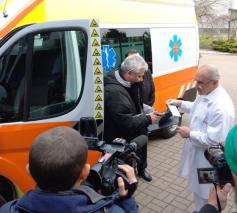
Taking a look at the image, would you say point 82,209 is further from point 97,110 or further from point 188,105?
point 188,105

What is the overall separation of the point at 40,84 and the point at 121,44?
1797 millimetres

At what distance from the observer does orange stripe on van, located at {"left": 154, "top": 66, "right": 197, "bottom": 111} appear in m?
5.25

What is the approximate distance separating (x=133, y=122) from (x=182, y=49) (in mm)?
3034

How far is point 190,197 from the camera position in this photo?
13.1ft

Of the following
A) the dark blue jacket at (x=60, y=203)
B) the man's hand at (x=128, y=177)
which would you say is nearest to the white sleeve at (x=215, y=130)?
the man's hand at (x=128, y=177)

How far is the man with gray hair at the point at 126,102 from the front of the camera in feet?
10.3

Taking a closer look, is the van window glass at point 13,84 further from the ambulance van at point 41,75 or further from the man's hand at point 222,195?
the man's hand at point 222,195

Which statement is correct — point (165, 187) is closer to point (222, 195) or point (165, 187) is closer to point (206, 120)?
point (206, 120)

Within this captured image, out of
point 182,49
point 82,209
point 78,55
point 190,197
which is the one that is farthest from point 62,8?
point 182,49

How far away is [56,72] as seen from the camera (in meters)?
2.92

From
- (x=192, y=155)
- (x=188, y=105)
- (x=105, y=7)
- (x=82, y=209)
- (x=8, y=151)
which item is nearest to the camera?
(x=82, y=209)

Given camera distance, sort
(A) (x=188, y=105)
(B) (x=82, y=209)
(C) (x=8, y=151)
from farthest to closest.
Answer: (A) (x=188, y=105), (C) (x=8, y=151), (B) (x=82, y=209)

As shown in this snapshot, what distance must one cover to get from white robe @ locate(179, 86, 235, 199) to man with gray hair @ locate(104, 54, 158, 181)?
1.47 ft

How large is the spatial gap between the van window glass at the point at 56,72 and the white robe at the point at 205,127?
1.09 m
